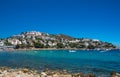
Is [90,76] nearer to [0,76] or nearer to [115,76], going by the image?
[115,76]

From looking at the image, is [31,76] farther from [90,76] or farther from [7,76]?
[90,76]

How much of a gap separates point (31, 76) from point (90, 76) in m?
7.86

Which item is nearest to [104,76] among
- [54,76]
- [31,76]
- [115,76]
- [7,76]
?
[115,76]

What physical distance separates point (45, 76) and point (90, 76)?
5990mm

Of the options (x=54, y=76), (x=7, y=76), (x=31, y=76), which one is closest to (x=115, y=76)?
(x=54, y=76)

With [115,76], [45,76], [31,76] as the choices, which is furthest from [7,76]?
[115,76]

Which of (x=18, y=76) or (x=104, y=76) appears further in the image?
(x=104, y=76)

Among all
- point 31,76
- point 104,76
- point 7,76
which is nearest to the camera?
point 7,76

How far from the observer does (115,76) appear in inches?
1310

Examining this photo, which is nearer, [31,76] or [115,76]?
[31,76]

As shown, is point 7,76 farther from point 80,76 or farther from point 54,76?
point 80,76

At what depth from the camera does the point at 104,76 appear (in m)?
36.7

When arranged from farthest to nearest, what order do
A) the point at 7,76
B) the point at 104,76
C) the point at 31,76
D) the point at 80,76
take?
the point at 104,76
the point at 80,76
the point at 31,76
the point at 7,76

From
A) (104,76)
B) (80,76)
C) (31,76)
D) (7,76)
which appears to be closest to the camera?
(7,76)
